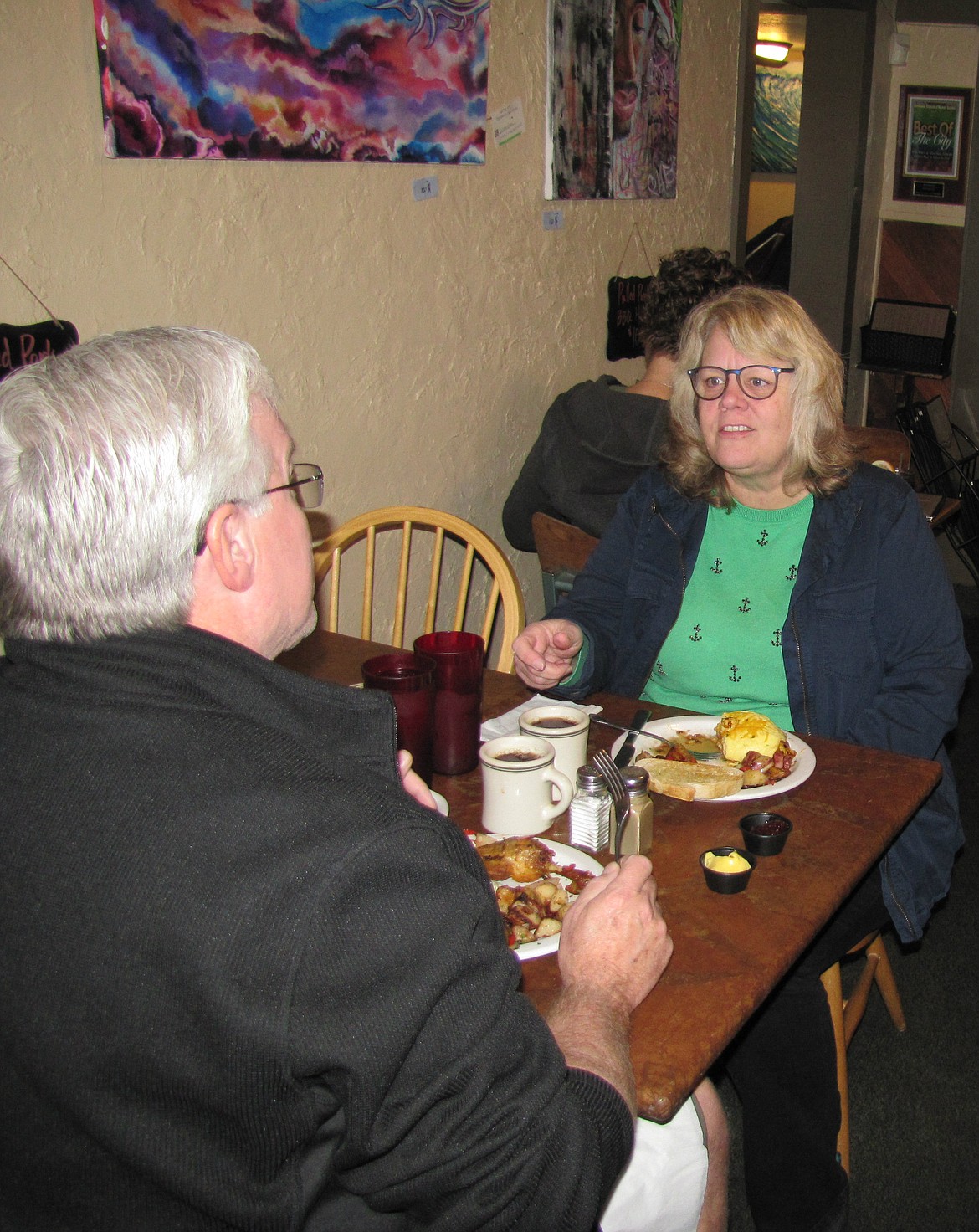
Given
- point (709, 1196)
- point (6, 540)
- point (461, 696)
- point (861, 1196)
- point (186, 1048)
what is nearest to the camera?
point (186, 1048)

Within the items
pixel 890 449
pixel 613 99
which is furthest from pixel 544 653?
pixel 613 99

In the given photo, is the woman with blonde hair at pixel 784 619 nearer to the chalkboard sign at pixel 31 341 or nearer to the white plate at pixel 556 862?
the white plate at pixel 556 862

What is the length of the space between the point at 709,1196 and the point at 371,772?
2.44ft

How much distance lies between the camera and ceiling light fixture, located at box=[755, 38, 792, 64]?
23.3 feet

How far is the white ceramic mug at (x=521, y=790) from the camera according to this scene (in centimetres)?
131

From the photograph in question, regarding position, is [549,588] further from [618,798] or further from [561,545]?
[618,798]

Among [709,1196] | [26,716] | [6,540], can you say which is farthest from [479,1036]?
[709,1196]

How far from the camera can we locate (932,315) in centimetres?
543

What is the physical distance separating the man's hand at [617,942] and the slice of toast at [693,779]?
0.91 feet

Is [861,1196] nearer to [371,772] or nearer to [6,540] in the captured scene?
[371,772]

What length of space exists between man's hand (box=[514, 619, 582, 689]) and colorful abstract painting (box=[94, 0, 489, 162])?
1.18 metres

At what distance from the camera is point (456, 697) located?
1444mm

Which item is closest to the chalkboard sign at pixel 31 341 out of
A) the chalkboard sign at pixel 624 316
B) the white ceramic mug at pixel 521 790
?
the white ceramic mug at pixel 521 790

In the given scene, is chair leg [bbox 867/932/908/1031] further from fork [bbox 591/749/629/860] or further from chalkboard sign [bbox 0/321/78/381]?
chalkboard sign [bbox 0/321/78/381]
